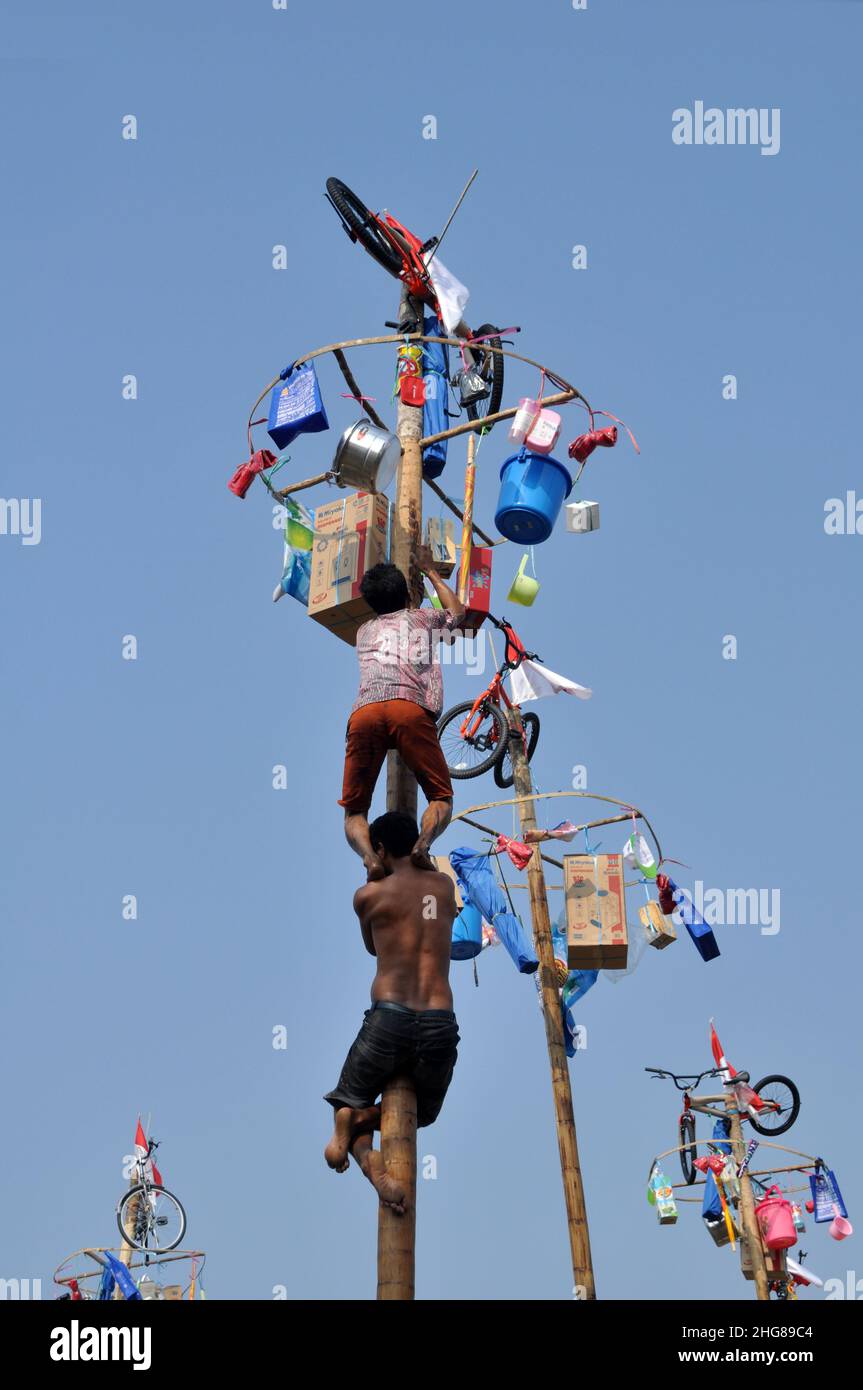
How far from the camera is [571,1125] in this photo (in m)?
13.8

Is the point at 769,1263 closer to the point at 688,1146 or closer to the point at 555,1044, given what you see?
the point at 688,1146

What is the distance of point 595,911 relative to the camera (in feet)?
42.1

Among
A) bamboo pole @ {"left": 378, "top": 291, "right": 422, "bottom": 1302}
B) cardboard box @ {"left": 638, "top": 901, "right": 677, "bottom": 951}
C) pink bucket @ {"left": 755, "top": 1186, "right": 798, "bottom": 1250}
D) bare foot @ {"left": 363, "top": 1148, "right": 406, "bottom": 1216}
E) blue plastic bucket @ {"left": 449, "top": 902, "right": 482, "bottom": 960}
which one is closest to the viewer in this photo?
bamboo pole @ {"left": 378, "top": 291, "right": 422, "bottom": 1302}

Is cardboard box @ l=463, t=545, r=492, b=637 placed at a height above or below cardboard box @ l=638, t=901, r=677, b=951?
A: above

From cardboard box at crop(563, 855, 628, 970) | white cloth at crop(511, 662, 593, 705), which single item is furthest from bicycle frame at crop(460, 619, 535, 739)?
cardboard box at crop(563, 855, 628, 970)

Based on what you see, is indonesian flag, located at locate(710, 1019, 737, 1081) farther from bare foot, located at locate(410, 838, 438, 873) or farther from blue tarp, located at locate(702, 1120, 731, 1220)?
bare foot, located at locate(410, 838, 438, 873)

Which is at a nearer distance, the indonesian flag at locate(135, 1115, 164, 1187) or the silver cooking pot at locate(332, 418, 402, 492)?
the silver cooking pot at locate(332, 418, 402, 492)

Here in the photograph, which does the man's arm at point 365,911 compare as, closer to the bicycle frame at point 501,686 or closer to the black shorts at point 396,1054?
the black shorts at point 396,1054

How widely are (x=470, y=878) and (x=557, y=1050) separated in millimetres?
1799

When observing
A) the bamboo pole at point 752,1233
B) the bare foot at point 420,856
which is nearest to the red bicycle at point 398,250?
the bare foot at point 420,856

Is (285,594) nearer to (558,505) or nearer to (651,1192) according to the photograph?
(558,505)

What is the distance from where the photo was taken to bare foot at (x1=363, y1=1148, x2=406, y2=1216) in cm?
762

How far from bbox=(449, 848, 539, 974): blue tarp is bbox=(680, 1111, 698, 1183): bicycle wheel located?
8.41m
